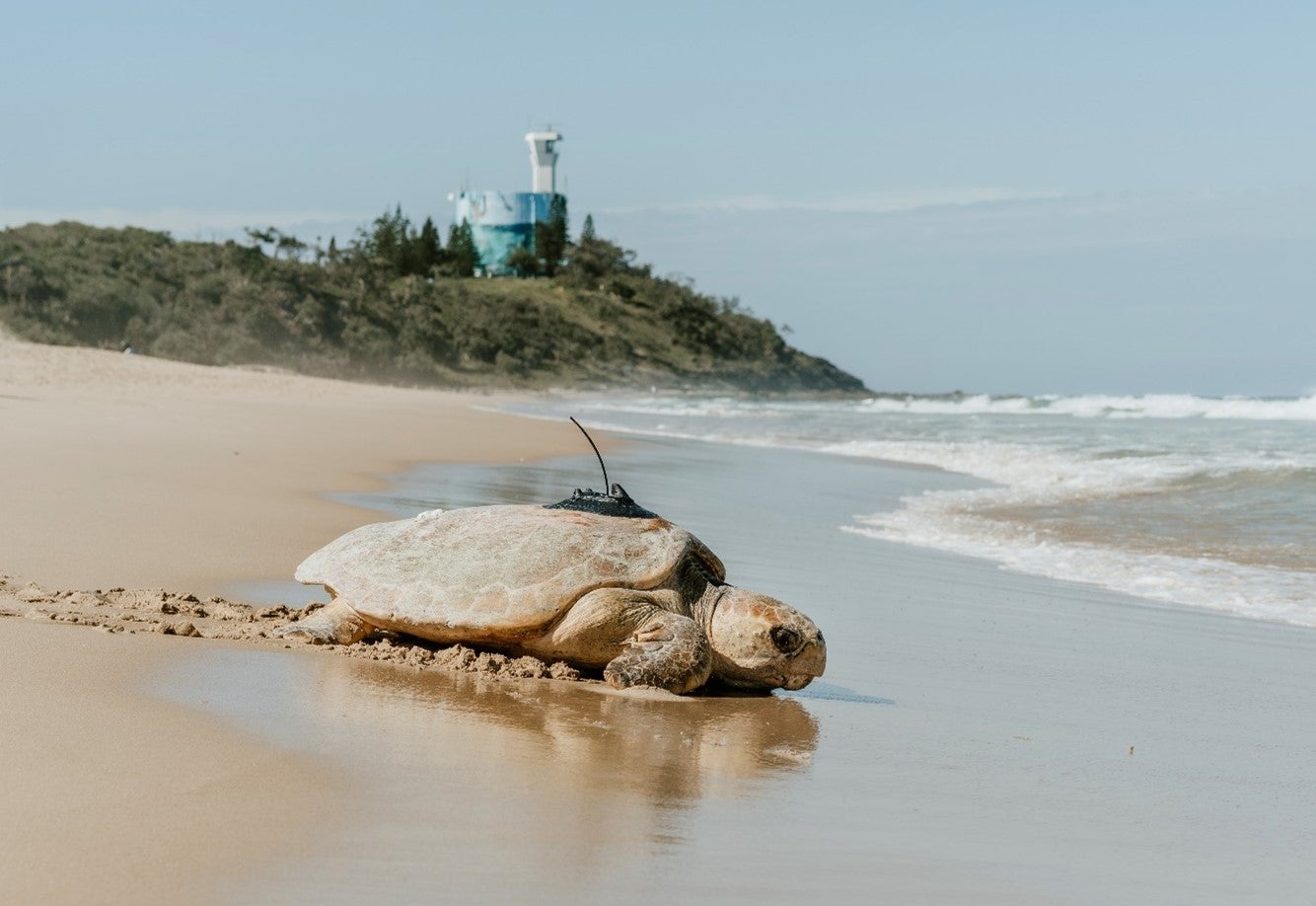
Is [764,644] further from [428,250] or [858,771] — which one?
[428,250]

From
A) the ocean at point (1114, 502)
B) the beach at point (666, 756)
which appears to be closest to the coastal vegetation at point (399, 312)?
the ocean at point (1114, 502)

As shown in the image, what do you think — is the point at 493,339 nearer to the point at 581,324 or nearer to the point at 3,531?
the point at 581,324

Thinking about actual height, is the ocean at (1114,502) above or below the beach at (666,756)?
above

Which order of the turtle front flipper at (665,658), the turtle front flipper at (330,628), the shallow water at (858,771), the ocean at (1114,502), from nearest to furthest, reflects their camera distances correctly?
the shallow water at (858,771), the turtle front flipper at (665,658), the turtle front flipper at (330,628), the ocean at (1114,502)

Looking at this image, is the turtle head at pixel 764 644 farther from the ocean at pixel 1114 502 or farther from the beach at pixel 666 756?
the ocean at pixel 1114 502

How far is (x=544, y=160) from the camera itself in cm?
9381

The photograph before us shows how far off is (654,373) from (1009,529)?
62708 millimetres

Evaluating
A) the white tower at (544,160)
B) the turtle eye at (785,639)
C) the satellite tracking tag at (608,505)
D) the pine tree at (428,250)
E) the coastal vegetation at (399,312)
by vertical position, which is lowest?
the turtle eye at (785,639)

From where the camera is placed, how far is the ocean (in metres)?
9.41

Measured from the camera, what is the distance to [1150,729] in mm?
5125

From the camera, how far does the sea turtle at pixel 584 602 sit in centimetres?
545

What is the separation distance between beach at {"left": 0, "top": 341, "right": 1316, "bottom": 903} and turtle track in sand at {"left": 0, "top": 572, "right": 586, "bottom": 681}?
4.5 inches

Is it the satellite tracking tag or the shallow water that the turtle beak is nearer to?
the shallow water

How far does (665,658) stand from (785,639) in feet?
1.78
